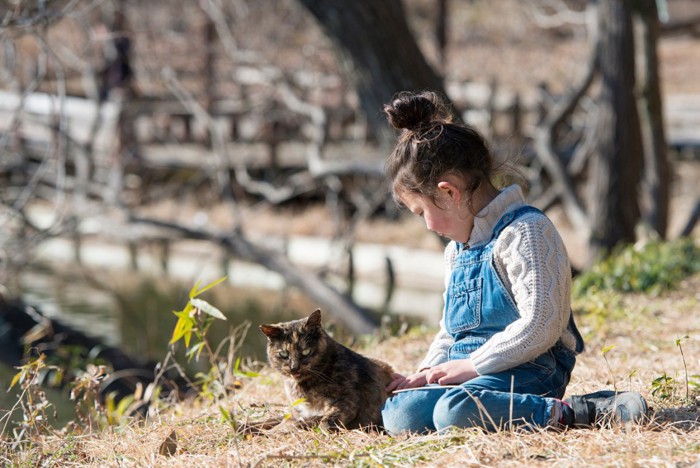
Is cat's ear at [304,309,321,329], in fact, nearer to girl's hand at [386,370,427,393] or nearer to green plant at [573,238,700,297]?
girl's hand at [386,370,427,393]

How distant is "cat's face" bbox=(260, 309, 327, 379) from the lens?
3.65 m

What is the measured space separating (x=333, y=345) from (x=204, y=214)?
39.8 feet

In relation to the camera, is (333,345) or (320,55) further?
(320,55)

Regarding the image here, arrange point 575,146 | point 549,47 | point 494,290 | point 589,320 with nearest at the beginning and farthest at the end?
point 494,290 → point 589,320 → point 575,146 → point 549,47

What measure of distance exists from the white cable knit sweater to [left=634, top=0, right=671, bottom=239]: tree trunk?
6587 millimetres

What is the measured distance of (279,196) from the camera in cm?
1145

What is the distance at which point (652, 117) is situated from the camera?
956 cm

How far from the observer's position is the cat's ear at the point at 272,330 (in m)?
3.68

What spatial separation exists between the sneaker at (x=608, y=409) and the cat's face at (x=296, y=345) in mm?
996

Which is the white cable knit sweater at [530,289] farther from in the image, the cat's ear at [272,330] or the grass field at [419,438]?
the cat's ear at [272,330]

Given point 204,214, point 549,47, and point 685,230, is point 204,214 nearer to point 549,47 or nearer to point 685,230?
point 685,230

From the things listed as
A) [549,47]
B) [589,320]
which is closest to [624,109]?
[589,320]

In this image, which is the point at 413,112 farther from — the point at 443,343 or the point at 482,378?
the point at 482,378

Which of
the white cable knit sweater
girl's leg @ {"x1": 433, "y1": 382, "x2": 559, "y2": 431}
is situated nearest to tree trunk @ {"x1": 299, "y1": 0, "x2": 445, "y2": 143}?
the white cable knit sweater
